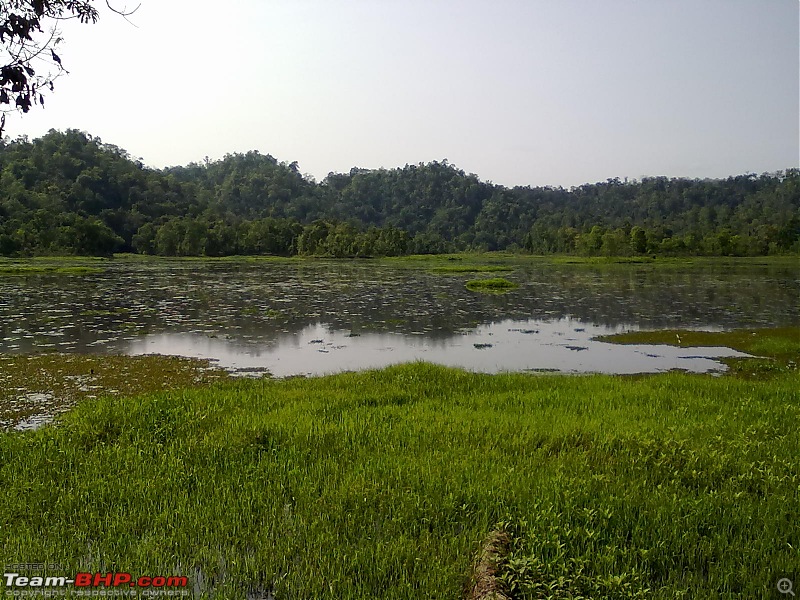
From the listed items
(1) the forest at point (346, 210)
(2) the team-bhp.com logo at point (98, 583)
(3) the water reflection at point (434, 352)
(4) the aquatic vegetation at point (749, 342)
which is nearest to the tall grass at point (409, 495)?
(2) the team-bhp.com logo at point (98, 583)

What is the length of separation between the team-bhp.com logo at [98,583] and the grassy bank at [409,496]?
0.16 m

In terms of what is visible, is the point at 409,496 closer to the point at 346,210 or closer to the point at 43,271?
the point at 43,271

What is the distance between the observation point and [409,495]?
20.1ft

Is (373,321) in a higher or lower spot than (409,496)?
lower

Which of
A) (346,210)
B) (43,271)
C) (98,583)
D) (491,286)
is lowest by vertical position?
(98,583)

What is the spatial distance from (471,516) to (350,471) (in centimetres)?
165

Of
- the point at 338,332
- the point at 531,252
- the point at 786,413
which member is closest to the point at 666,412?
the point at 786,413

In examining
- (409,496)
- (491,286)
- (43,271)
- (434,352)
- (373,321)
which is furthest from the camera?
(43,271)

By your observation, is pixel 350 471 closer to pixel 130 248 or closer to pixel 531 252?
pixel 130 248

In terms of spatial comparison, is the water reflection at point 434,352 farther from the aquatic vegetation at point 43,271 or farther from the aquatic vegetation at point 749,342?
the aquatic vegetation at point 43,271

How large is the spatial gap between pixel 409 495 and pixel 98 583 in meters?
2.86

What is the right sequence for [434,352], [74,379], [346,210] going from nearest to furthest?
[74,379]
[434,352]
[346,210]

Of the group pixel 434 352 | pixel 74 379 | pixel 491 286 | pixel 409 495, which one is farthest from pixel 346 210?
pixel 409 495

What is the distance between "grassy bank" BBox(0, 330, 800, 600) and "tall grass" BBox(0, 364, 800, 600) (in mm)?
23
